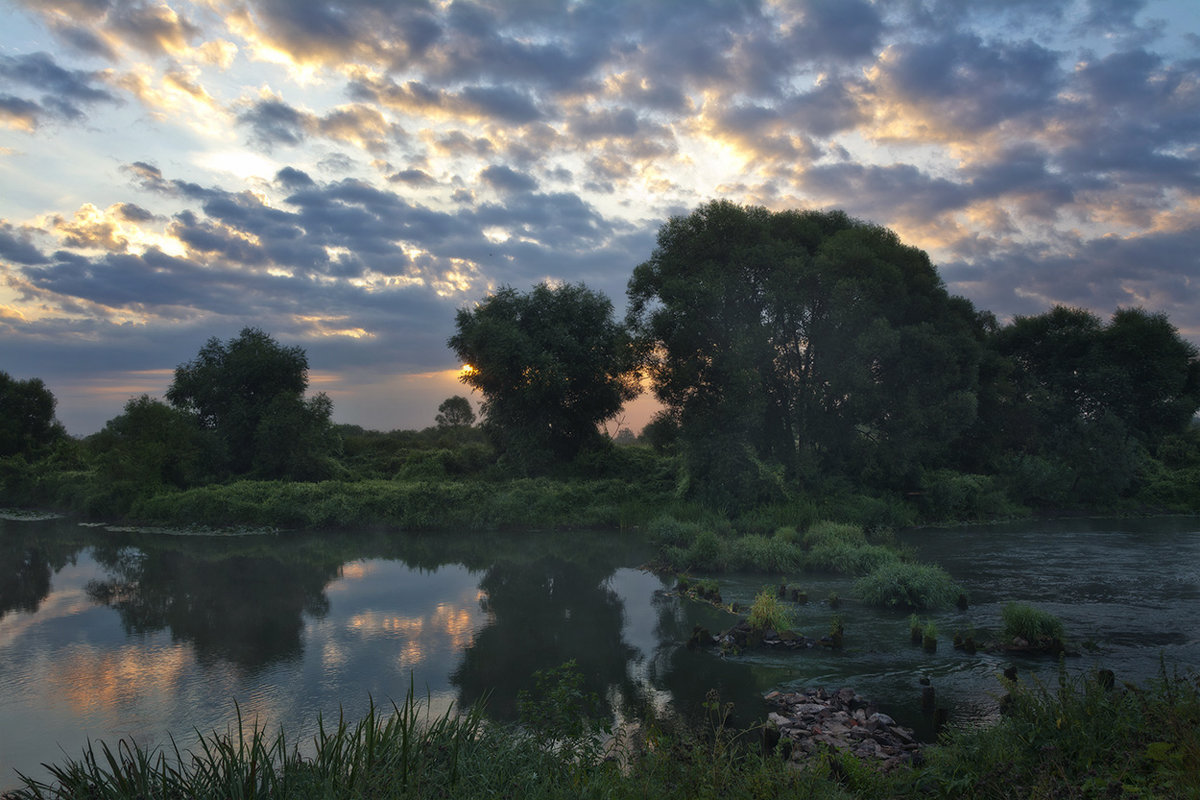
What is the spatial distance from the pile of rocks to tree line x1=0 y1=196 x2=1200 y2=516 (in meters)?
16.7

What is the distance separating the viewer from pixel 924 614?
1301 cm

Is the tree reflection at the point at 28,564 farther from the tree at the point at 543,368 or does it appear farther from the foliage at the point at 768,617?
→ the tree at the point at 543,368

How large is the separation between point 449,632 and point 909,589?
350 inches

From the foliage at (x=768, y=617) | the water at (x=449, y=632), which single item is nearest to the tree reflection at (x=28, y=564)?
the water at (x=449, y=632)

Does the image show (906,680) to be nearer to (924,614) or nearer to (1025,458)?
(924,614)

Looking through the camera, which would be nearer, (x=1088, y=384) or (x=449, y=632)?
(x=449, y=632)

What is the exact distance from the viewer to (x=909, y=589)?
1359cm

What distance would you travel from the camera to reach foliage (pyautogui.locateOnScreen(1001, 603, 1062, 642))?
34.8 feet

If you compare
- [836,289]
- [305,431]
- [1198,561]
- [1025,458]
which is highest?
[836,289]

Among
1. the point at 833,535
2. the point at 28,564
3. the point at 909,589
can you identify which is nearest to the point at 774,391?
the point at 833,535

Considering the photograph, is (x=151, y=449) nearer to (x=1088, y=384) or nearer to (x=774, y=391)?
(x=774, y=391)

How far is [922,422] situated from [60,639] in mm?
26197

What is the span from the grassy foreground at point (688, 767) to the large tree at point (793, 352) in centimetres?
1890

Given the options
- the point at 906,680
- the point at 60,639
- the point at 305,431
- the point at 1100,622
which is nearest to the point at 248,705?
the point at 60,639
